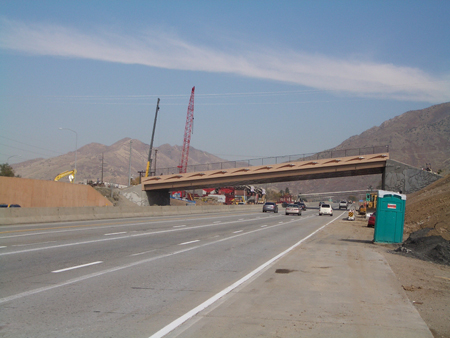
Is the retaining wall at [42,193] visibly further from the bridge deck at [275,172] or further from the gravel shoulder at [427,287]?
the gravel shoulder at [427,287]

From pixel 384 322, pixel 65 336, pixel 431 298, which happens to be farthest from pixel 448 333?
pixel 65 336

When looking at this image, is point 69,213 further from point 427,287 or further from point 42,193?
point 427,287

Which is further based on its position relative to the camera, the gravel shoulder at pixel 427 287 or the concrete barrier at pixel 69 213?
the concrete barrier at pixel 69 213

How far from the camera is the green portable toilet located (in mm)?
19672

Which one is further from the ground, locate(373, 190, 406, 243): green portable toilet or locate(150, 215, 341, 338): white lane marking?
locate(373, 190, 406, 243): green portable toilet

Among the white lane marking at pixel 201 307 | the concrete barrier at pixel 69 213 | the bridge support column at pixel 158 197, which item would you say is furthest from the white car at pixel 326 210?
the white lane marking at pixel 201 307

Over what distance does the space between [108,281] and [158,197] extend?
7238 centimetres

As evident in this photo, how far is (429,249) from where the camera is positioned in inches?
671

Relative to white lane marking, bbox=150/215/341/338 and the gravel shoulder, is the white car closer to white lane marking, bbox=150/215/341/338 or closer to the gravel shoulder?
the gravel shoulder

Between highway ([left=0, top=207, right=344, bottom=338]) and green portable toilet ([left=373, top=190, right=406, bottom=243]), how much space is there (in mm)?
5431

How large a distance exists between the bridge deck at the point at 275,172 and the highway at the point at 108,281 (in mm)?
50676

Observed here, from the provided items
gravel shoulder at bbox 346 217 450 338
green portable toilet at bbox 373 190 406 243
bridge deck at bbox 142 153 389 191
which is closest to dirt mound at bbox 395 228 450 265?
gravel shoulder at bbox 346 217 450 338

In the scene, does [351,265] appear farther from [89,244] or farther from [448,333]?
[89,244]

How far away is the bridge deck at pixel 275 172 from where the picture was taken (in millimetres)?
65875
